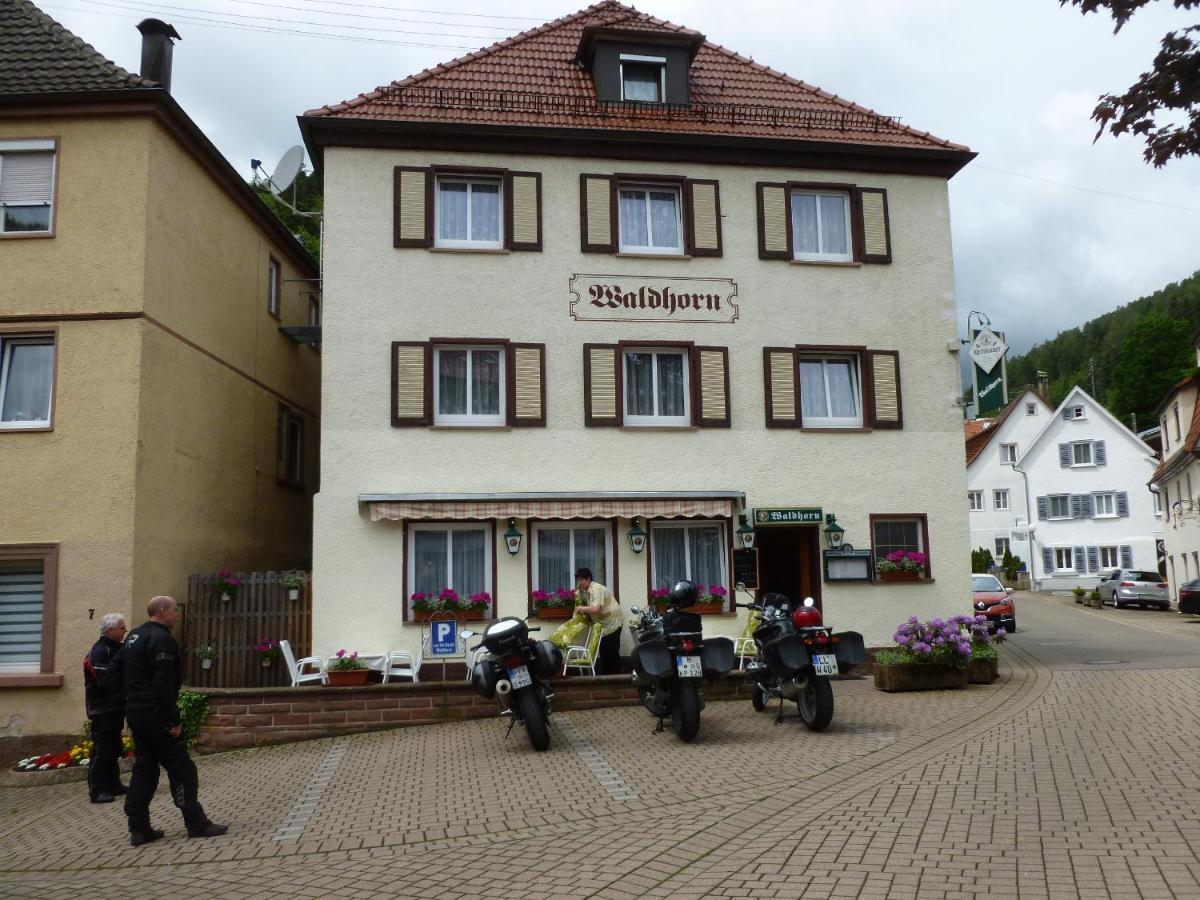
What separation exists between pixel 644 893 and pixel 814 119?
48.5ft

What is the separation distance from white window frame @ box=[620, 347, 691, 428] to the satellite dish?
7390mm

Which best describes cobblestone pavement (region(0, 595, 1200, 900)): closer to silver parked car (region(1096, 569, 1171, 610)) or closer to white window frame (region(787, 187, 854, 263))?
white window frame (region(787, 187, 854, 263))

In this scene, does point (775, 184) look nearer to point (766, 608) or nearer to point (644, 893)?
point (766, 608)

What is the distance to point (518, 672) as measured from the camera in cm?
1048

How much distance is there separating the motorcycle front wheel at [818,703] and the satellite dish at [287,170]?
1343 centimetres

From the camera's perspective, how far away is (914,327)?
57.0ft

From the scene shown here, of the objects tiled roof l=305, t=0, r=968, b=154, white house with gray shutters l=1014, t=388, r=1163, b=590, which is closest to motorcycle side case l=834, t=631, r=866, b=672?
tiled roof l=305, t=0, r=968, b=154

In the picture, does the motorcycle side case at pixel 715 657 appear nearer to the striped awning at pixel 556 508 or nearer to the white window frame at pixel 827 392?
the striped awning at pixel 556 508

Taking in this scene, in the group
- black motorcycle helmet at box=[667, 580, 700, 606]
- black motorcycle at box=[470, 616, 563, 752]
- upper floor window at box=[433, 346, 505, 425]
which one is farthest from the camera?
upper floor window at box=[433, 346, 505, 425]

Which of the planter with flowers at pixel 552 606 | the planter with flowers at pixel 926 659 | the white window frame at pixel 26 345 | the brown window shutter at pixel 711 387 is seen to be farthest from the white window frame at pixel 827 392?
the white window frame at pixel 26 345

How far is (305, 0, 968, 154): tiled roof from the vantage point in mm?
16750

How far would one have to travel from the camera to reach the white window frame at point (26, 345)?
14086 millimetres

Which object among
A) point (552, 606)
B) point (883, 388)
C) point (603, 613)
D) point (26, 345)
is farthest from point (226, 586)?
point (883, 388)

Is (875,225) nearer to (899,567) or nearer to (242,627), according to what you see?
(899,567)
